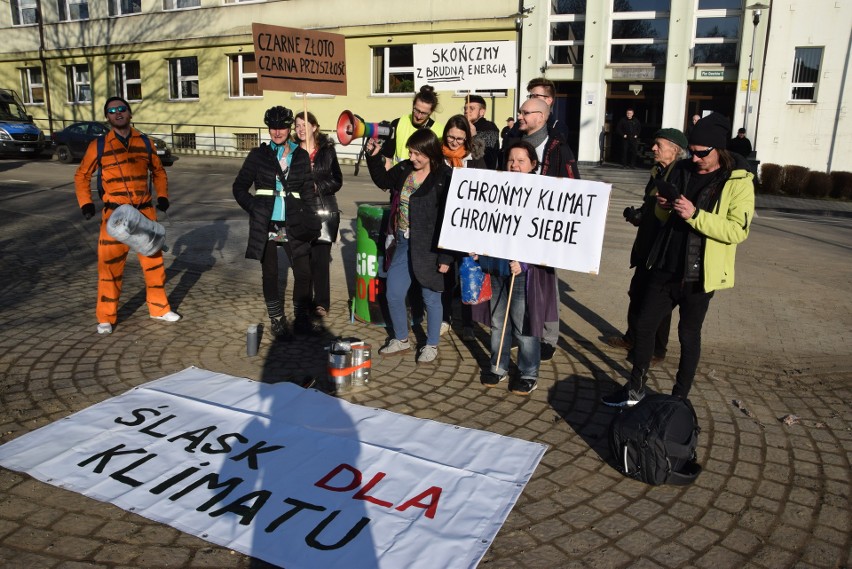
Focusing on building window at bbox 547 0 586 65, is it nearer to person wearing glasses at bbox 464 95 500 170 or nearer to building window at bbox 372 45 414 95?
building window at bbox 372 45 414 95

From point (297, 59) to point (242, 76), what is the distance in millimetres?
23889

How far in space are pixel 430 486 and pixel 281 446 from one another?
0.98m

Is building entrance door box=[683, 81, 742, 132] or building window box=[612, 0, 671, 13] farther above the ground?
building window box=[612, 0, 671, 13]

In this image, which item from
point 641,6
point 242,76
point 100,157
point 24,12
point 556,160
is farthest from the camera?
point 24,12

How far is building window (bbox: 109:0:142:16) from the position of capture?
3148 centimetres

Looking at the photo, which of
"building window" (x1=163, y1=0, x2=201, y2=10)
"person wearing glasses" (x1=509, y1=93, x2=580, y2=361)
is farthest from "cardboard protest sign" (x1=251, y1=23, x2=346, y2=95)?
"building window" (x1=163, y1=0, x2=201, y2=10)

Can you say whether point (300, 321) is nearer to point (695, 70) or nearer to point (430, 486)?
point (430, 486)

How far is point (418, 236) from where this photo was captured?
552cm

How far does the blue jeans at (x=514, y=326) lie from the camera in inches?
203

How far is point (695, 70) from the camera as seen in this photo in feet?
73.9

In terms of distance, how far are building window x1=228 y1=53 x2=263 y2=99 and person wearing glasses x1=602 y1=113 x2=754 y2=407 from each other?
26154 mm

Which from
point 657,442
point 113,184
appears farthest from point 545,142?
point 113,184

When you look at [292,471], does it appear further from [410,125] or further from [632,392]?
[410,125]

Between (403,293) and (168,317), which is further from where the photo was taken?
(168,317)
